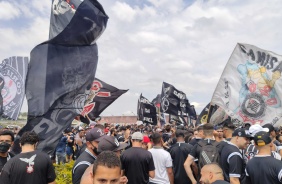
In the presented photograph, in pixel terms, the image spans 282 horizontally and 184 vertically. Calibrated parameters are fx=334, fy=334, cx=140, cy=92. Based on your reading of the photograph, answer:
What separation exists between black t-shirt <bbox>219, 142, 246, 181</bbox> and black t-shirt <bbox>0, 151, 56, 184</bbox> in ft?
9.27

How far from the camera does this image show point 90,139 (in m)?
4.66

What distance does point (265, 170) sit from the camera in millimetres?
4414

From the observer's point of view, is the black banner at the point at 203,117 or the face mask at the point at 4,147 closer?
the face mask at the point at 4,147

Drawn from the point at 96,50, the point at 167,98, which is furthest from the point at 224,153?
the point at 167,98

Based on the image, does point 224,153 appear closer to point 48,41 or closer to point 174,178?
point 174,178

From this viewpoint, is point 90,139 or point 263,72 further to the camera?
point 263,72

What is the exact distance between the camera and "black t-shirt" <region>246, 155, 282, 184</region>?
4.34 m

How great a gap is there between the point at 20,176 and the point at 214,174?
2788 millimetres

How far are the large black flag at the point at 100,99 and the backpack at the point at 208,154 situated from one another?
24.2 feet

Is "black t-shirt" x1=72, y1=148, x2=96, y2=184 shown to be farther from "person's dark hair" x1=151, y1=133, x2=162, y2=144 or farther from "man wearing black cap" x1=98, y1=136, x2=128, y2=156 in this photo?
"person's dark hair" x1=151, y1=133, x2=162, y2=144

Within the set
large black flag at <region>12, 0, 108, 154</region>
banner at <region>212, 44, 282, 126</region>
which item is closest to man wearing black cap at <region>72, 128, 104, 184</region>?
large black flag at <region>12, 0, 108, 154</region>

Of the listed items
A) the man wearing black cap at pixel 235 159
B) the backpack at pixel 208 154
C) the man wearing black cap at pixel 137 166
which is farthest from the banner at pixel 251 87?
the man wearing black cap at pixel 137 166

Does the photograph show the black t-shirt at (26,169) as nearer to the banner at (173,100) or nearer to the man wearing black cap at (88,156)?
the man wearing black cap at (88,156)

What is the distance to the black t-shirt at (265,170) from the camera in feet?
14.3
